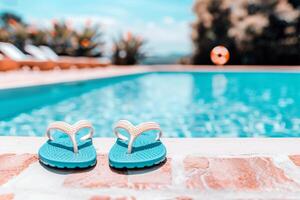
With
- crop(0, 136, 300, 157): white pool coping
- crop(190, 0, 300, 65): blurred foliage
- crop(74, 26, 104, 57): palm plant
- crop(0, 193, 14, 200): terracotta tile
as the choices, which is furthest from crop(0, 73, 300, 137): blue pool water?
crop(74, 26, 104, 57): palm plant

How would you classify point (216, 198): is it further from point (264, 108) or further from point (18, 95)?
point (18, 95)

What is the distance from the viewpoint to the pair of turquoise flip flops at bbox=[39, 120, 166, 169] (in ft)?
7.60

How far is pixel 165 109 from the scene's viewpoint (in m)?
7.77

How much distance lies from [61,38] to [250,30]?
11.7 metres

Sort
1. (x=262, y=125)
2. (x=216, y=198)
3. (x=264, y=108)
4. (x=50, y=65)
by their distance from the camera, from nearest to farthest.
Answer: (x=216, y=198) < (x=262, y=125) < (x=264, y=108) < (x=50, y=65)

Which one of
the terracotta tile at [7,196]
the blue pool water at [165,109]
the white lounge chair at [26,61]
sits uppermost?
the terracotta tile at [7,196]

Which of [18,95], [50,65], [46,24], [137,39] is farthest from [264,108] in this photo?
[46,24]

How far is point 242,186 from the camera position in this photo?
211cm

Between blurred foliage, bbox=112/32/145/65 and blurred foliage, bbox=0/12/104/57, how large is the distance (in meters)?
1.07

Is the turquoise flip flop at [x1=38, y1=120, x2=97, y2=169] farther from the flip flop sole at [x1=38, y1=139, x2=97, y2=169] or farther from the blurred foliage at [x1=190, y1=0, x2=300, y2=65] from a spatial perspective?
the blurred foliage at [x1=190, y1=0, x2=300, y2=65]

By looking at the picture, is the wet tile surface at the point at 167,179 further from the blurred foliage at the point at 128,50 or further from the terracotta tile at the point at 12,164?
the blurred foliage at the point at 128,50

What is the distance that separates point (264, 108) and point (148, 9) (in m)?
22.7

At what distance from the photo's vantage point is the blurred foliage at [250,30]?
65.1ft

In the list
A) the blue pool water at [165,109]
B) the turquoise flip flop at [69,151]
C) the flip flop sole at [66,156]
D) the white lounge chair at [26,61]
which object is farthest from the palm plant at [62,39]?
the flip flop sole at [66,156]
